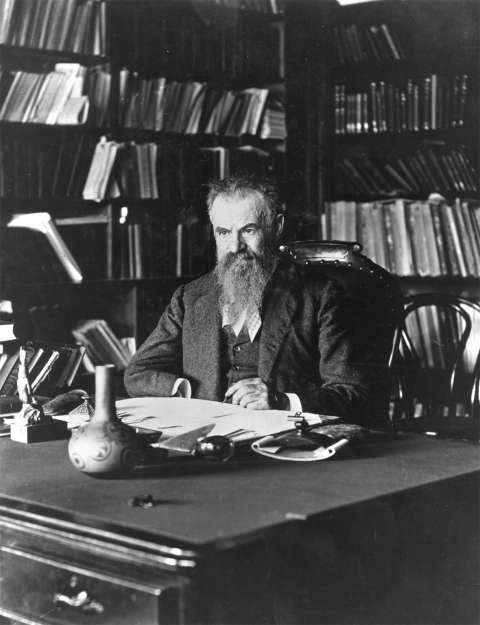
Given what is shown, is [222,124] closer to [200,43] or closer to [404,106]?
[200,43]

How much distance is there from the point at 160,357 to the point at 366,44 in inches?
98.4

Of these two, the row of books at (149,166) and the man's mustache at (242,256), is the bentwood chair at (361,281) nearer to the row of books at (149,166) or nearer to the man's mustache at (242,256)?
the man's mustache at (242,256)

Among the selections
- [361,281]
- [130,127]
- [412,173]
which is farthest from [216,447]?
[412,173]

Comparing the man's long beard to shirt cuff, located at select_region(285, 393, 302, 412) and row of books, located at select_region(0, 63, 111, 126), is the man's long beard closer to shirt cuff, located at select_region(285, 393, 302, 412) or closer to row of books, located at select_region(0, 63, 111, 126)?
shirt cuff, located at select_region(285, 393, 302, 412)

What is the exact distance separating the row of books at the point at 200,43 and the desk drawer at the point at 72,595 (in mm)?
3048

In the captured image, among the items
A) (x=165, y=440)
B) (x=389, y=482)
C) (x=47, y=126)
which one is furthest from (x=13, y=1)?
(x=389, y=482)

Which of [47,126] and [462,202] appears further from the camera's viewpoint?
[462,202]

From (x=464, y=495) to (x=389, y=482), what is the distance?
0.17 m

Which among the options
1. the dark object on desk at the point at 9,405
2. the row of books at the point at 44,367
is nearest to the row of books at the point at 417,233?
the row of books at the point at 44,367

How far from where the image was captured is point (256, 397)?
7.16 feet

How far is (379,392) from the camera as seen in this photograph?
2.46 metres

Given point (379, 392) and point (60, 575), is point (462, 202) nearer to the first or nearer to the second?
point (379, 392)

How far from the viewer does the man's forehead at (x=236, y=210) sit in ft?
9.00

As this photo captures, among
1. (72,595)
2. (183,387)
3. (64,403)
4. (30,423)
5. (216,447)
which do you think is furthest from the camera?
(183,387)
